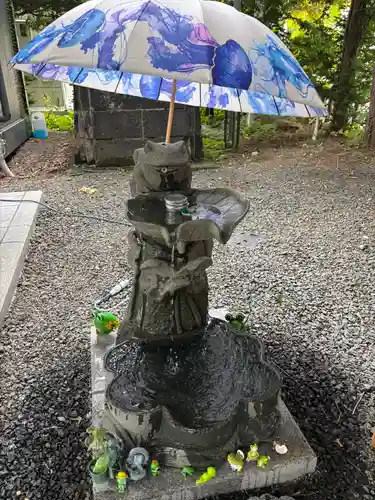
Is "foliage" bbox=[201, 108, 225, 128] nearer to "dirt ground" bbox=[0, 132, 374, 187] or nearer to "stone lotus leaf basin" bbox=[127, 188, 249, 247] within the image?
"dirt ground" bbox=[0, 132, 374, 187]

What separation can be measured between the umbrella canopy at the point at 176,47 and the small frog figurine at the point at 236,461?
1718mm

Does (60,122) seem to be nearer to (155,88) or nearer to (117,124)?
(117,124)

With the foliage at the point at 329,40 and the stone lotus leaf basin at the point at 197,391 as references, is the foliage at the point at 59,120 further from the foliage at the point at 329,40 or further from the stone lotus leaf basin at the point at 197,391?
the stone lotus leaf basin at the point at 197,391

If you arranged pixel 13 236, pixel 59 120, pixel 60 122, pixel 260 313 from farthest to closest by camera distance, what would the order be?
pixel 59 120 → pixel 60 122 → pixel 13 236 → pixel 260 313

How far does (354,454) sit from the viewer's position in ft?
8.05

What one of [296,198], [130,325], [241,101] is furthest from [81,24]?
[296,198]

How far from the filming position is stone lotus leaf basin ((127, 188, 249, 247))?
2.08 metres

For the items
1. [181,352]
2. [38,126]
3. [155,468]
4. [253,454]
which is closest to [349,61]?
[38,126]

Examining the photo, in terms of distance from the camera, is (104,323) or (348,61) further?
(348,61)

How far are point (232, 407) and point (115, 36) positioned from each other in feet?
6.11

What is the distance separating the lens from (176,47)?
5.90ft

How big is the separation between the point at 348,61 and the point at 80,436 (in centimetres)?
912

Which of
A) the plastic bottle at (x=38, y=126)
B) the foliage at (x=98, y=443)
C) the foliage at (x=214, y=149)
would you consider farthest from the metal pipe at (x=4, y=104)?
the foliage at (x=98, y=443)

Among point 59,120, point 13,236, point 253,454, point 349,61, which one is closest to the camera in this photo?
point 253,454
